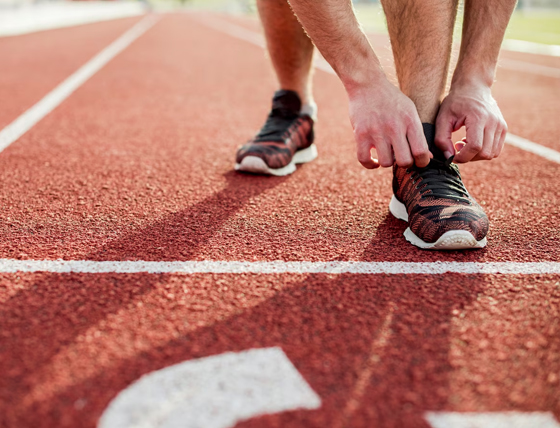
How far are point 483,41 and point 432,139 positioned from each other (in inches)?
17.5

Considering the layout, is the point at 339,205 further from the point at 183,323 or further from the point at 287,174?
the point at 183,323

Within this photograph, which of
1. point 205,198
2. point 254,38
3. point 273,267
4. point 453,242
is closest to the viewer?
point 273,267

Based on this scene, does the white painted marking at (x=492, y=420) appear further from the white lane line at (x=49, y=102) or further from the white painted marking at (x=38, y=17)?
the white painted marking at (x=38, y=17)

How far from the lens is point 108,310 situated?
1.48 m

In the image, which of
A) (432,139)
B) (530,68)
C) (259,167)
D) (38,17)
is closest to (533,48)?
(530,68)

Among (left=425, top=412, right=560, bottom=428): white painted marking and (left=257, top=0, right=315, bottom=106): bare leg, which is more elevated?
(left=257, top=0, right=315, bottom=106): bare leg

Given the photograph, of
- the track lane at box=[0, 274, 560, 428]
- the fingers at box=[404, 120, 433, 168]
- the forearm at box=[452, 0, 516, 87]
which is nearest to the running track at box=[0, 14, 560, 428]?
the track lane at box=[0, 274, 560, 428]

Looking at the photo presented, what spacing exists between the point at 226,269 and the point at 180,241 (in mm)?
286

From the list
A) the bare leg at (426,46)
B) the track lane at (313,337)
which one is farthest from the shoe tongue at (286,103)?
the track lane at (313,337)

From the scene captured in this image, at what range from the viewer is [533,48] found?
10.9 meters

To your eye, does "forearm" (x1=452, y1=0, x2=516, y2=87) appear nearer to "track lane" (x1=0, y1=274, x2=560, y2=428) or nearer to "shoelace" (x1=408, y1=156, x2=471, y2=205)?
"shoelace" (x1=408, y1=156, x2=471, y2=205)

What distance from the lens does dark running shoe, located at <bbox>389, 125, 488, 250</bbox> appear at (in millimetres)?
1878

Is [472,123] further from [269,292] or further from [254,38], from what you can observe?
[254,38]

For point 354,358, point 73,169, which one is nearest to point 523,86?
point 73,169
